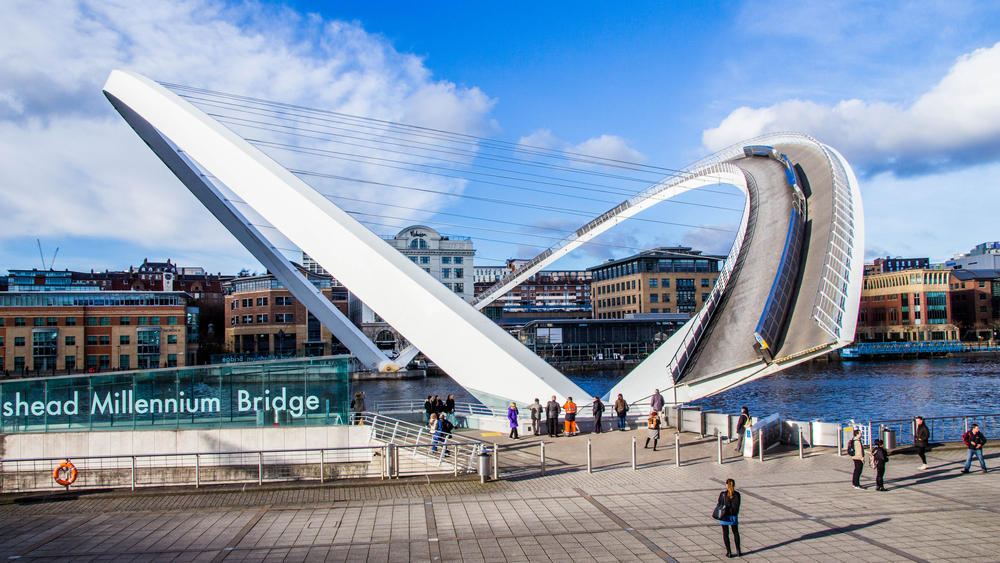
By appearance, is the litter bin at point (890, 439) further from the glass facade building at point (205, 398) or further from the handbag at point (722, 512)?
the glass facade building at point (205, 398)

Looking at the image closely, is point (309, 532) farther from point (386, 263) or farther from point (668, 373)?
point (668, 373)

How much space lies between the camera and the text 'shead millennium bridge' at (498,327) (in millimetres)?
19375

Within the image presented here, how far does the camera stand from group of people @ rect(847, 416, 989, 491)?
38.2ft

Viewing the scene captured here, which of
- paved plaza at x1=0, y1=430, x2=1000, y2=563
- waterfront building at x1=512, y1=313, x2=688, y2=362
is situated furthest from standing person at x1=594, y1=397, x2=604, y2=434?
waterfront building at x1=512, y1=313, x2=688, y2=362

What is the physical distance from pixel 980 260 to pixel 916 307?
44.7 metres

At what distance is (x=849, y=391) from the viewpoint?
45875mm

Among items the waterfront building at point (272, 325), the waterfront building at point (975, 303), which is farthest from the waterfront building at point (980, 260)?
the waterfront building at point (272, 325)

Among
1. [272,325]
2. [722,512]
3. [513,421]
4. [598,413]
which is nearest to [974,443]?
[722,512]

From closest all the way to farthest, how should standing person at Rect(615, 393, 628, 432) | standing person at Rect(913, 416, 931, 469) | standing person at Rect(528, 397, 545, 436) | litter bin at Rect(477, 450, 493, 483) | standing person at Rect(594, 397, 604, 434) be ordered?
litter bin at Rect(477, 450, 493, 483), standing person at Rect(913, 416, 931, 469), standing person at Rect(594, 397, 604, 434), standing person at Rect(615, 393, 628, 432), standing person at Rect(528, 397, 545, 436)

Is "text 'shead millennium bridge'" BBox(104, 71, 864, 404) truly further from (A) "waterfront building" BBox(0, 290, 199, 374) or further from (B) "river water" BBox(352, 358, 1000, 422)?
(A) "waterfront building" BBox(0, 290, 199, 374)

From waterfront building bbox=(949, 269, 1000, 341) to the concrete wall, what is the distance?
12100 centimetres

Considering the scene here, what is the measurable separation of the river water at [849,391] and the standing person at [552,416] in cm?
1798

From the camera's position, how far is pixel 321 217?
20.4 meters

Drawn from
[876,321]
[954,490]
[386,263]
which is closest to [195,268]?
[876,321]
